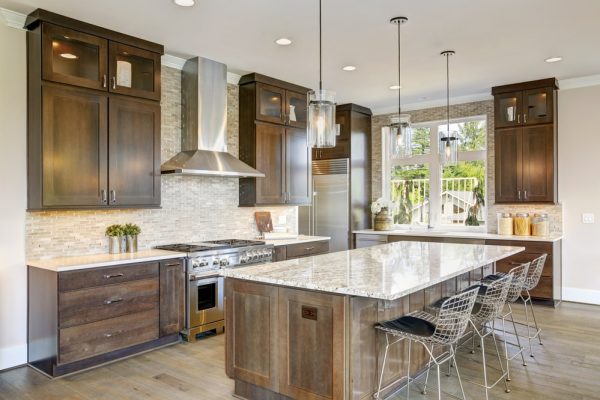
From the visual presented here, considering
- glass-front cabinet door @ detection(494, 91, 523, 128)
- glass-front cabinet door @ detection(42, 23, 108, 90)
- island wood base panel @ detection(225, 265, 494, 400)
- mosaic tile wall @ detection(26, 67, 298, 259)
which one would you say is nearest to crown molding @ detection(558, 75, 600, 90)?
glass-front cabinet door @ detection(494, 91, 523, 128)

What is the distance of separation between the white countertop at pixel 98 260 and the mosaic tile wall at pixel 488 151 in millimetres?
4394

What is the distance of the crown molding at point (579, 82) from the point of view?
5.61 m

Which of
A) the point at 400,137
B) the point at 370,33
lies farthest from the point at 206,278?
the point at 370,33

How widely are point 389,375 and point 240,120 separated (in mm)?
3633

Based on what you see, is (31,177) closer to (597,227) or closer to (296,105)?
(296,105)

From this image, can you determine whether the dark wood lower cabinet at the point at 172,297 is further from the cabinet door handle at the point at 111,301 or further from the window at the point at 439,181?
the window at the point at 439,181

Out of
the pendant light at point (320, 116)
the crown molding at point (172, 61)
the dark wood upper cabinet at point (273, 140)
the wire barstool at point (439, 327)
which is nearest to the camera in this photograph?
the wire barstool at point (439, 327)

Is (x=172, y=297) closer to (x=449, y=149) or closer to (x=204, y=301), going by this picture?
(x=204, y=301)

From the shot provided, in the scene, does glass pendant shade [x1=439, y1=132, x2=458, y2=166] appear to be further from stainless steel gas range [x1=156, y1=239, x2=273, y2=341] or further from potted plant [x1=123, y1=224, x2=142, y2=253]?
potted plant [x1=123, y1=224, x2=142, y2=253]

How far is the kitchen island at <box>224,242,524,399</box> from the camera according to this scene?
8.03 feet

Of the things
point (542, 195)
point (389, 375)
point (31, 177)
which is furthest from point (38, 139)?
point (542, 195)

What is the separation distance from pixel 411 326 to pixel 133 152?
293cm

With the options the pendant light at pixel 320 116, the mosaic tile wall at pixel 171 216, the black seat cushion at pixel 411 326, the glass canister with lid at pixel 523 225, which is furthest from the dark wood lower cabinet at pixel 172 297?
the glass canister with lid at pixel 523 225

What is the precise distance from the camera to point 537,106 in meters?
5.84
